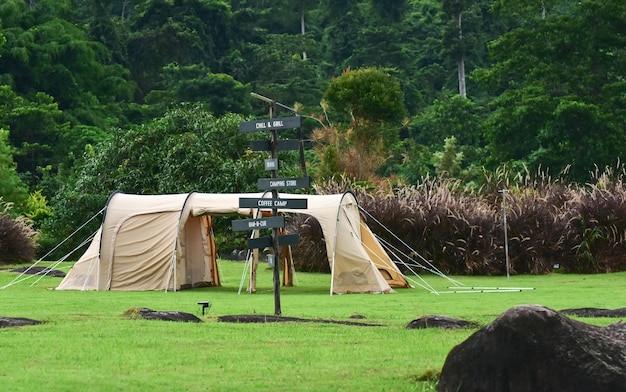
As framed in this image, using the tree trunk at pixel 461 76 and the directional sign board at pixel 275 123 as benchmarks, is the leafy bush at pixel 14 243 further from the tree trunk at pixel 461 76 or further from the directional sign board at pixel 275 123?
the tree trunk at pixel 461 76

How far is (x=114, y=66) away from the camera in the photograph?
66.6 m

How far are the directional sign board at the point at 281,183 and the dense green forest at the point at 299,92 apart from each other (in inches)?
787

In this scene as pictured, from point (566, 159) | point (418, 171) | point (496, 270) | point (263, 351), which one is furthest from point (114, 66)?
point (263, 351)

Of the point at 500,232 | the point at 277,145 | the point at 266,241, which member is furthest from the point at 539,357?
the point at 500,232

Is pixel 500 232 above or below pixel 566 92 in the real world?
below

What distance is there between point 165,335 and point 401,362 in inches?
126

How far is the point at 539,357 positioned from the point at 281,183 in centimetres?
792

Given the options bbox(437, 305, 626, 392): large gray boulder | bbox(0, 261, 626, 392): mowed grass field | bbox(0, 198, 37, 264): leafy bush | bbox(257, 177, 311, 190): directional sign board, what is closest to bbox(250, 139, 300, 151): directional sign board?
bbox(257, 177, 311, 190): directional sign board

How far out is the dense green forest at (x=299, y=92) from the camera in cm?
3831

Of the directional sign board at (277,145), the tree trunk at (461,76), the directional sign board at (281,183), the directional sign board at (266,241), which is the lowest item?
the directional sign board at (266,241)

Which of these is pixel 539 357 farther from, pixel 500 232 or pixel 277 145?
pixel 500 232

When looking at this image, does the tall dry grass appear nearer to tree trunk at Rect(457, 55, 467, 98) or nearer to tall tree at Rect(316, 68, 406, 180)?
tall tree at Rect(316, 68, 406, 180)

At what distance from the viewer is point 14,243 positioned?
3131 centimetres

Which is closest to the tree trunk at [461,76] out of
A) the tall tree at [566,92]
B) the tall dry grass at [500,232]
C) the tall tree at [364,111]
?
the tall tree at [566,92]
